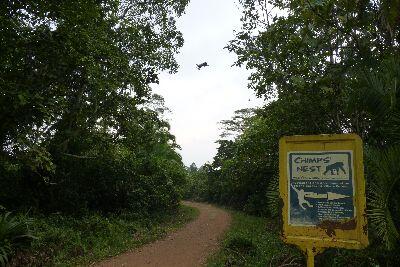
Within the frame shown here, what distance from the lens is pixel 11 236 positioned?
25.0 ft

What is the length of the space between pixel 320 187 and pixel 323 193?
5 cm

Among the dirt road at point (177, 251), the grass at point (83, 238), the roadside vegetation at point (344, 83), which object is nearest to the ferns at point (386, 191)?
the roadside vegetation at point (344, 83)

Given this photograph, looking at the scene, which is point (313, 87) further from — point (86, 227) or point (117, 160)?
point (117, 160)

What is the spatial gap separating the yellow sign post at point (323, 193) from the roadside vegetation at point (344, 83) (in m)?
1.94

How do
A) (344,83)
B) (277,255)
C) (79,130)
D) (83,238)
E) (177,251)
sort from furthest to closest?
(79,130) < (83,238) < (177,251) < (277,255) < (344,83)

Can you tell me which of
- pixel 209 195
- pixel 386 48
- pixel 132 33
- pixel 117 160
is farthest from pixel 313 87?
pixel 209 195

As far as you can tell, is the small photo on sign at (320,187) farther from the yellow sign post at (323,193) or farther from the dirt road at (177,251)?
the dirt road at (177,251)

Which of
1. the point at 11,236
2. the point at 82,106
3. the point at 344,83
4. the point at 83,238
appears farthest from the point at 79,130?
the point at 344,83

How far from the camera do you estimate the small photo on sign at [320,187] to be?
268 cm

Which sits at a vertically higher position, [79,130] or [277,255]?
[79,130]

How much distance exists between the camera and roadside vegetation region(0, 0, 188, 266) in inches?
272

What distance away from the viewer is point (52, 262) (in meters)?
7.80

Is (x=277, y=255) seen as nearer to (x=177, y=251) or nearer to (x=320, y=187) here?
(x=177, y=251)

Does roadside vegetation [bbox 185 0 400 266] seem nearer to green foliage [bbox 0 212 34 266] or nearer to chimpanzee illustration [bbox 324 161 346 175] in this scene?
chimpanzee illustration [bbox 324 161 346 175]
